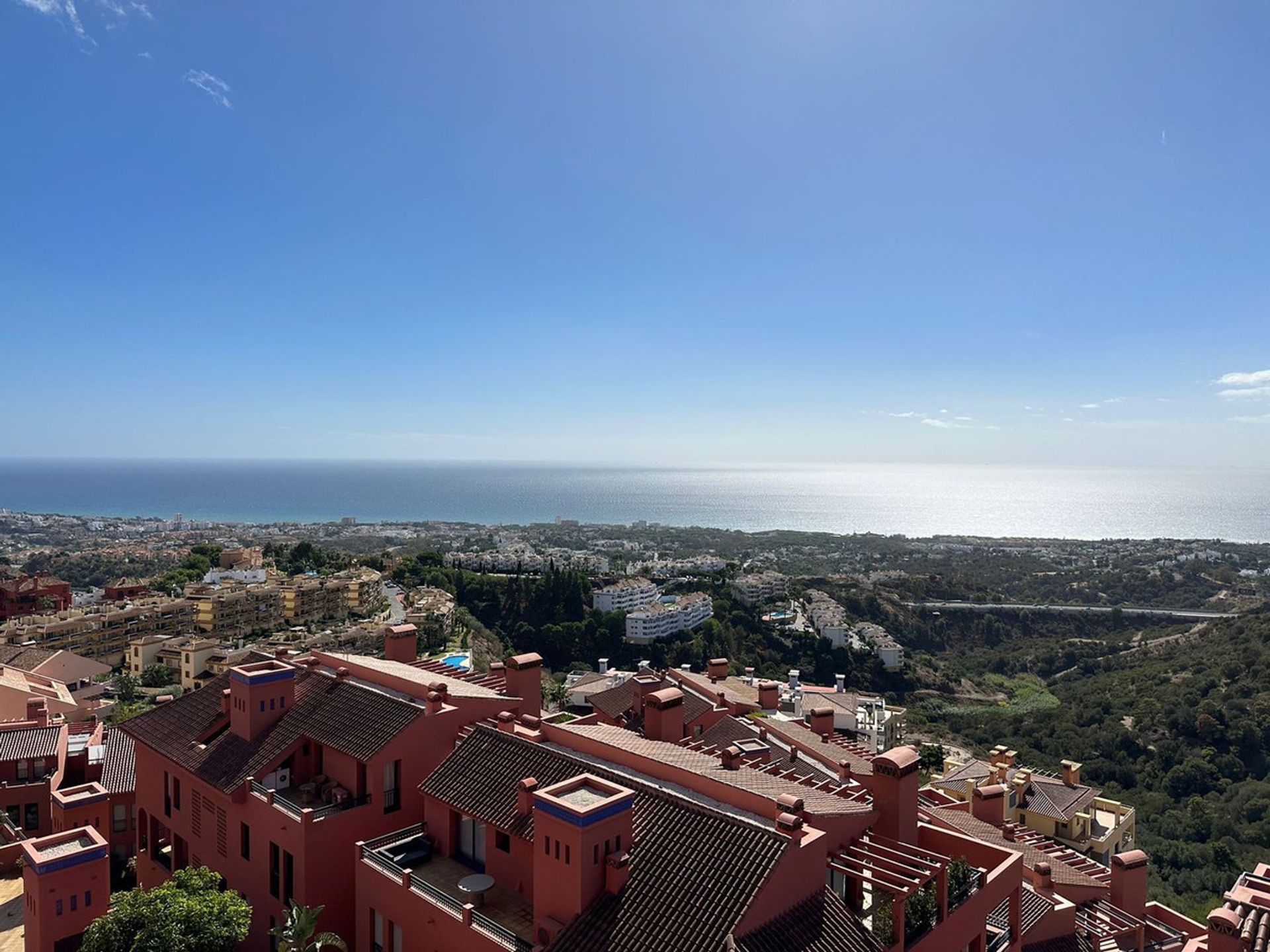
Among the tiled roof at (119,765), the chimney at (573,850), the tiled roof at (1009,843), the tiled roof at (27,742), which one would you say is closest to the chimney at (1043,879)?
the tiled roof at (1009,843)

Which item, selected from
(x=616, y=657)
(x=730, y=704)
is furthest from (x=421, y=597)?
(x=730, y=704)

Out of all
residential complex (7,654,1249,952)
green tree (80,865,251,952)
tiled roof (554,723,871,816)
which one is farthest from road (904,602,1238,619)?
green tree (80,865,251,952)

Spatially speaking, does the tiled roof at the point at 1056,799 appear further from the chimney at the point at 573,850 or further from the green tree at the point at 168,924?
the green tree at the point at 168,924

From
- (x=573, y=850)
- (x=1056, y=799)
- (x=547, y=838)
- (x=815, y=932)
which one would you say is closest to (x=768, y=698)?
(x=1056, y=799)

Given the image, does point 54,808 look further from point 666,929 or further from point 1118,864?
point 1118,864

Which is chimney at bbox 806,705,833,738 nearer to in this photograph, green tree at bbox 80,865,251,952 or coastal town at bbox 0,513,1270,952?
coastal town at bbox 0,513,1270,952

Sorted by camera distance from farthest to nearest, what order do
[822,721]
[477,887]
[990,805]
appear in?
[822,721], [990,805], [477,887]

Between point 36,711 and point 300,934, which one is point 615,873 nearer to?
point 300,934
